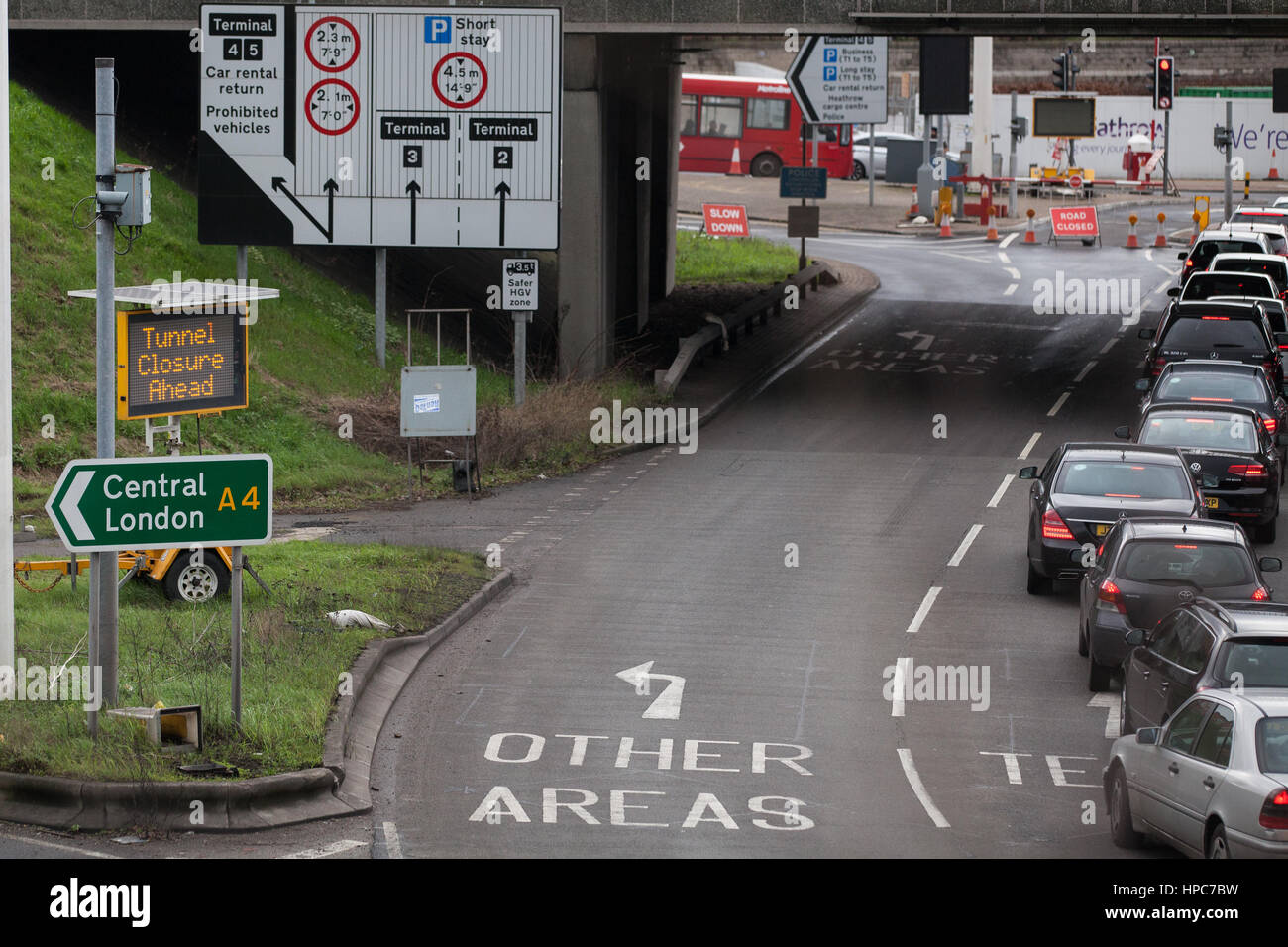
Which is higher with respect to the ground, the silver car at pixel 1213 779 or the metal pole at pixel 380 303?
the metal pole at pixel 380 303

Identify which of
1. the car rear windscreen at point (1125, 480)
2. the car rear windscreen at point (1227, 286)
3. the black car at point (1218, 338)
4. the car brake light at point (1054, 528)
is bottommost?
the car brake light at point (1054, 528)

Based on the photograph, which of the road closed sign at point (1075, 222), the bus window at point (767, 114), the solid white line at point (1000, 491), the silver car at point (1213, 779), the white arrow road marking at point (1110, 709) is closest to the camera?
the silver car at point (1213, 779)

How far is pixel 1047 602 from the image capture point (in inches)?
830

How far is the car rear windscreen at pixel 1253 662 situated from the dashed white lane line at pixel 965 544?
9617 mm

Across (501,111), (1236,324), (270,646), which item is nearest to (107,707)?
(270,646)

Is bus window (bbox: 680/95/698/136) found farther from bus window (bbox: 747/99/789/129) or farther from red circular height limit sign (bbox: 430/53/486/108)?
red circular height limit sign (bbox: 430/53/486/108)

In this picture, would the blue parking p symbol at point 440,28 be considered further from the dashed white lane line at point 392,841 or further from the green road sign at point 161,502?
the dashed white lane line at point 392,841

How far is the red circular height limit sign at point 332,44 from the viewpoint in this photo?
30.1 m

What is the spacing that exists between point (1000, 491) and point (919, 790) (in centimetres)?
1331

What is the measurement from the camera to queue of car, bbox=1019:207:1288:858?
1105 cm

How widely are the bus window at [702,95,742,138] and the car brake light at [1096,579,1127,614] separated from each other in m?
56.6

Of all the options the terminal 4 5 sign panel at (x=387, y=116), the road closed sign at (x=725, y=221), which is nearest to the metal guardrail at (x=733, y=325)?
the terminal 4 5 sign panel at (x=387, y=116)

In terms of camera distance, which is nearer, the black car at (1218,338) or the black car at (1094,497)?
the black car at (1094,497)
